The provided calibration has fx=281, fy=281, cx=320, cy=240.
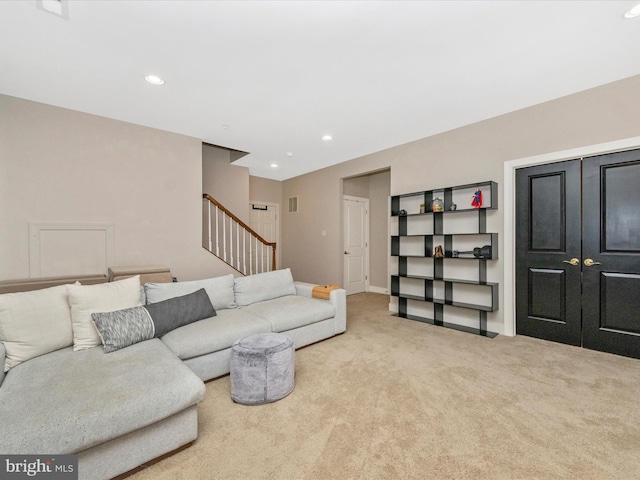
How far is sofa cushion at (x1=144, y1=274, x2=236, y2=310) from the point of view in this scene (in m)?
2.68

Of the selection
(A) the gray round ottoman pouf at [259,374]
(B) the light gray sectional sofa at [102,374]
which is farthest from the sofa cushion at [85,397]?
(A) the gray round ottoman pouf at [259,374]

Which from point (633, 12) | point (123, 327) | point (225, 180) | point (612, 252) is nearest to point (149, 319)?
point (123, 327)

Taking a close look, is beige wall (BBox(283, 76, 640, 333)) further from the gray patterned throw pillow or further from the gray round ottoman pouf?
the gray patterned throw pillow

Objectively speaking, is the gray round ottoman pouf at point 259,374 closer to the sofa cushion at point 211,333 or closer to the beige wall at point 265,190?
the sofa cushion at point 211,333

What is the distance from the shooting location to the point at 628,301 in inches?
109

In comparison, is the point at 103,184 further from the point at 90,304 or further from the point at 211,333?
the point at 211,333

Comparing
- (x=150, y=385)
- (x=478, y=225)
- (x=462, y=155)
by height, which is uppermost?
(x=462, y=155)

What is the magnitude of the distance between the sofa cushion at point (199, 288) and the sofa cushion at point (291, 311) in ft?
0.83

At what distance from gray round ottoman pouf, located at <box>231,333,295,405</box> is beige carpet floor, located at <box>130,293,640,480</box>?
3.0 inches

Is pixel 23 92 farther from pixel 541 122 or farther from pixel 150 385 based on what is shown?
pixel 541 122

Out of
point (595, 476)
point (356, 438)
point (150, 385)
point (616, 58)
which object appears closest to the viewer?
point (595, 476)

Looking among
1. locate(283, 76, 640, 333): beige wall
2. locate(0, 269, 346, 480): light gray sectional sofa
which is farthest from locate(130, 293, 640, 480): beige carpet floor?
locate(283, 76, 640, 333): beige wall

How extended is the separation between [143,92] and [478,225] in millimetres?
4247

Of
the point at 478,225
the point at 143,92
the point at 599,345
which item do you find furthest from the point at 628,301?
the point at 143,92
